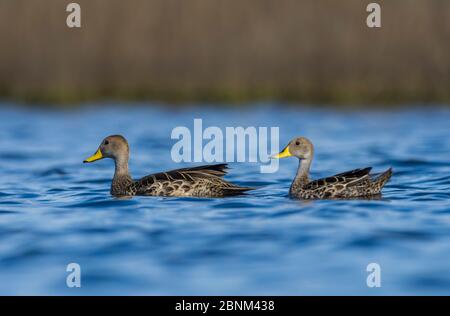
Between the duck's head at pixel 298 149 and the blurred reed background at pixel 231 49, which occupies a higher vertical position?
the blurred reed background at pixel 231 49

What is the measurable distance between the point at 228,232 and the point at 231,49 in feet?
38.6

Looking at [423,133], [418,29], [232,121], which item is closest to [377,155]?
[423,133]

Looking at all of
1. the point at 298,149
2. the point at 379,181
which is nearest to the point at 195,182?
the point at 298,149

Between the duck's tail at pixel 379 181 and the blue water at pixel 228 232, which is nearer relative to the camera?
the blue water at pixel 228 232

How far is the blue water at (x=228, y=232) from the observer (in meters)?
6.28

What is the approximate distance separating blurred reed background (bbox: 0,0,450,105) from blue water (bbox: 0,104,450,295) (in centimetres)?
451

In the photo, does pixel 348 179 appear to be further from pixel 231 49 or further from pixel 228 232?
pixel 231 49

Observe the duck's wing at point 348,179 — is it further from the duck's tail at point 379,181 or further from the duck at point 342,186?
the duck's tail at point 379,181

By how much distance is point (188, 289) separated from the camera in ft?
20.0

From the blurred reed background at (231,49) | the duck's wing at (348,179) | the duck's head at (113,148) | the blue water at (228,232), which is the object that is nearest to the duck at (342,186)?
the duck's wing at (348,179)

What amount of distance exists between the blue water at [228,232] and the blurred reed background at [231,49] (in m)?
4.51

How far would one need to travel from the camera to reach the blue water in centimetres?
628

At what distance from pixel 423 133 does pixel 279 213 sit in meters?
7.97

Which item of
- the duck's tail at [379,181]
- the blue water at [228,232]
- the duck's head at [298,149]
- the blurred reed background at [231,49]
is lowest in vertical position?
the blue water at [228,232]
